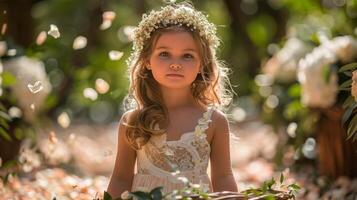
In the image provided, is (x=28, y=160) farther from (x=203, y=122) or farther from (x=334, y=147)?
(x=334, y=147)

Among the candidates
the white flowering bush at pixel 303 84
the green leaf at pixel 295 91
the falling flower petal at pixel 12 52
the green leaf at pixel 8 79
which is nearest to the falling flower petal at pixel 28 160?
the green leaf at pixel 8 79

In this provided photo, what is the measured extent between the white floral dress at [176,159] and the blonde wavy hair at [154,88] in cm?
6

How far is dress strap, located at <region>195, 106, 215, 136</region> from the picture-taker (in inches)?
129

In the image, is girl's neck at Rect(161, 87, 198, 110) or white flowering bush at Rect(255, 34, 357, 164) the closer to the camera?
girl's neck at Rect(161, 87, 198, 110)

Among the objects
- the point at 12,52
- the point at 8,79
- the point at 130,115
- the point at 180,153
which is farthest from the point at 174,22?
the point at 12,52

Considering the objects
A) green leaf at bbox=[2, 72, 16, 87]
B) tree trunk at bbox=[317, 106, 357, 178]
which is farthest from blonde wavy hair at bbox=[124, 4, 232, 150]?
tree trunk at bbox=[317, 106, 357, 178]

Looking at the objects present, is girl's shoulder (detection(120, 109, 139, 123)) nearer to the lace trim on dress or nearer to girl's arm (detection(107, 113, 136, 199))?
girl's arm (detection(107, 113, 136, 199))

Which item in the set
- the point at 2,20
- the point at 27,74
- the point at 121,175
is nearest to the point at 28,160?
the point at 27,74

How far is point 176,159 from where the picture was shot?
3287mm

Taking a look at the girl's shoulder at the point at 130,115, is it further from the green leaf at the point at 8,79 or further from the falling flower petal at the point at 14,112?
the falling flower petal at the point at 14,112

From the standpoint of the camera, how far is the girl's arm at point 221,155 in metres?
3.35

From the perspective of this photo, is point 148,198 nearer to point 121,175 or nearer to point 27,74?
point 121,175

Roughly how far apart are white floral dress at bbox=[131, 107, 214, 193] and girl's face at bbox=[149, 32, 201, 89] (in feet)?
0.67

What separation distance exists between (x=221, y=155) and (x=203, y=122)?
168mm
